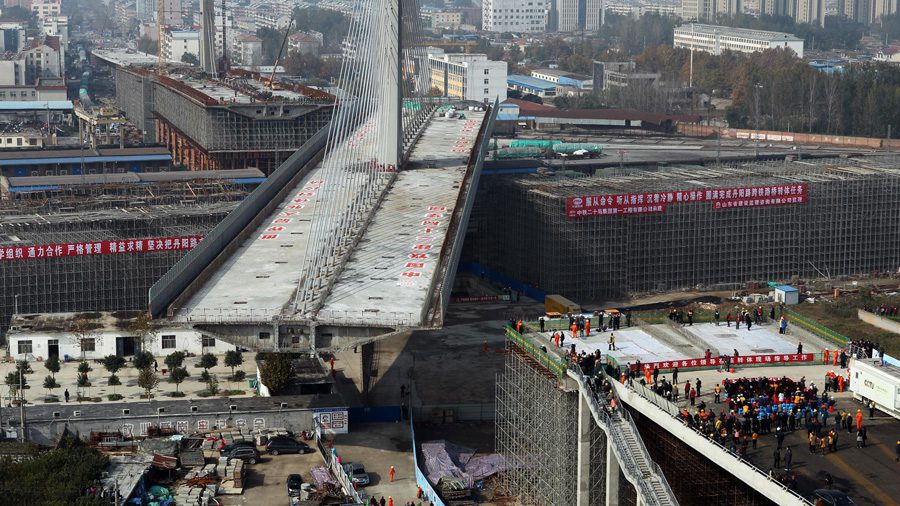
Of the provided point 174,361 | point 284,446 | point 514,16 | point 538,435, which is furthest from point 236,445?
point 514,16

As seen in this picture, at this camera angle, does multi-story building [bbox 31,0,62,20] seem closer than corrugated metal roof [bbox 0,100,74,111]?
No

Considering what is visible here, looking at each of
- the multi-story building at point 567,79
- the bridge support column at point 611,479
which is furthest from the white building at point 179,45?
the bridge support column at point 611,479

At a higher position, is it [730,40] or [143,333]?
[730,40]

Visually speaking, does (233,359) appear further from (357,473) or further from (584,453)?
(584,453)

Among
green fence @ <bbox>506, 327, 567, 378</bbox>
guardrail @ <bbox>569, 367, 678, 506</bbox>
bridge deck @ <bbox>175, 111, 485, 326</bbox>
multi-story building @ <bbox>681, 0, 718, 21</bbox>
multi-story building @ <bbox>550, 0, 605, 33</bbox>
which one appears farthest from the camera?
multi-story building @ <bbox>550, 0, 605, 33</bbox>

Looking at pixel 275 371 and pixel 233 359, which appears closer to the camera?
pixel 275 371

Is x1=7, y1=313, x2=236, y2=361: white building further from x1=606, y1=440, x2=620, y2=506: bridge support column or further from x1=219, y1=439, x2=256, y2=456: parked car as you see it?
x1=606, y1=440, x2=620, y2=506: bridge support column

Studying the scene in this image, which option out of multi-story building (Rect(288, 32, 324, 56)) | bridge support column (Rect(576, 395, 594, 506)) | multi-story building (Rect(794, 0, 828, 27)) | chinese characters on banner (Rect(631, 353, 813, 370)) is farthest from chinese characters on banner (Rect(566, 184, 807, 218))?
multi-story building (Rect(794, 0, 828, 27))
